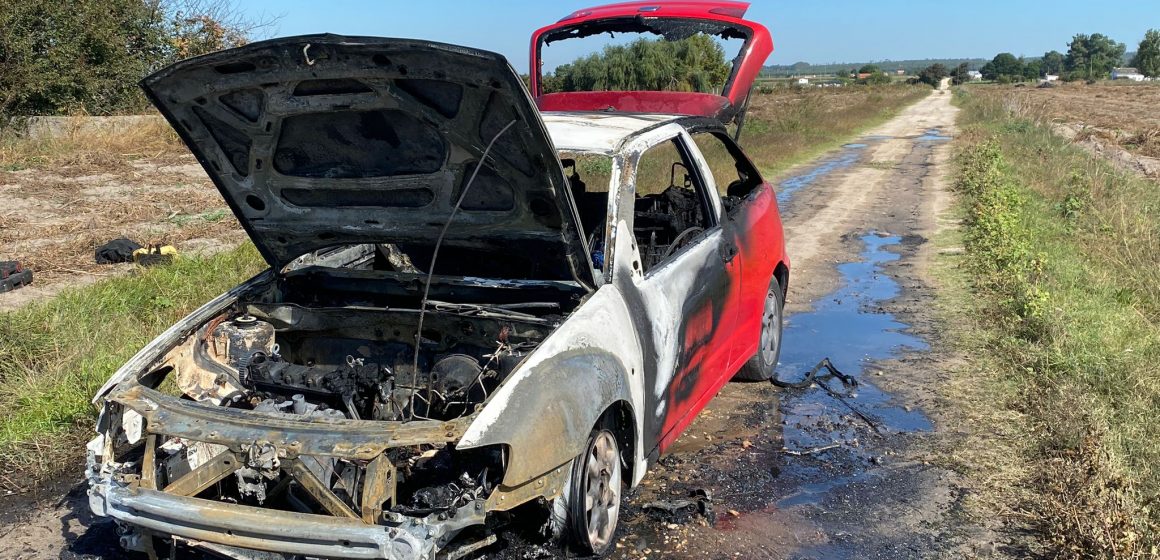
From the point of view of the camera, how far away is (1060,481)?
3.88m

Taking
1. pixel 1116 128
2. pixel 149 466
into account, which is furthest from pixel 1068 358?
pixel 1116 128

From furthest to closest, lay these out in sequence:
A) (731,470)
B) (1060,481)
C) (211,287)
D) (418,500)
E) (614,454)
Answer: (211,287) → (731,470) → (1060,481) → (614,454) → (418,500)

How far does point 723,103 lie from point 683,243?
1912 millimetres

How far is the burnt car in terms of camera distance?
292 cm

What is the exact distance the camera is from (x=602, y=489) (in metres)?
3.53

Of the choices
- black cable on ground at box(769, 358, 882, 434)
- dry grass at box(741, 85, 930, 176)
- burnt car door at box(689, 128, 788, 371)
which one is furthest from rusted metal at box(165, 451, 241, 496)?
dry grass at box(741, 85, 930, 176)

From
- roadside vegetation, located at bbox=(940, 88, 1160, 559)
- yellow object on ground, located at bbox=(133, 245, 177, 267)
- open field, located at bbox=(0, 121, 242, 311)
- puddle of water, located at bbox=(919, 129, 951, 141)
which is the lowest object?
roadside vegetation, located at bbox=(940, 88, 1160, 559)

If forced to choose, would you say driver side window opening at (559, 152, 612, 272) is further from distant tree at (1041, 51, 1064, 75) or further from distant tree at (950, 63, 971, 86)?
distant tree at (1041, 51, 1064, 75)

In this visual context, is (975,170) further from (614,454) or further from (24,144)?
(24,144)

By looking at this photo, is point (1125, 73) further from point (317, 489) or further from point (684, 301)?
point (317, 489)

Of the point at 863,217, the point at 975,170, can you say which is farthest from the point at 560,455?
the point at 975,170

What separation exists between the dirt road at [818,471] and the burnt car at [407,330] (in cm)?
29

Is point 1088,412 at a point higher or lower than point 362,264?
lower

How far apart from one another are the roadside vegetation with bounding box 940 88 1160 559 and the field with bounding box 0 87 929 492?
15.2ft
